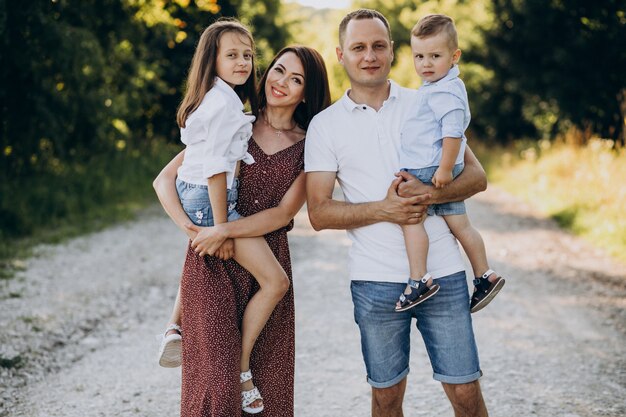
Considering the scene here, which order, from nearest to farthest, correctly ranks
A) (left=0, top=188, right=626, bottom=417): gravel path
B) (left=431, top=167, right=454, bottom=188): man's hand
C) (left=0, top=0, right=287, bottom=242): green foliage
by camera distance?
1. (left=431, top=167, right=454, bottom=188): man's hand
2. (left=0, top=188, right=626, bottom=417): gravel path
3. (left=0, top=0, right=287, bottom=242): green foliage

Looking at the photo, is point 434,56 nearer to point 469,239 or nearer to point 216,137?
point 469,239

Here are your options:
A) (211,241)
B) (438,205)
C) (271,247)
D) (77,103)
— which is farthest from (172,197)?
(77,103)

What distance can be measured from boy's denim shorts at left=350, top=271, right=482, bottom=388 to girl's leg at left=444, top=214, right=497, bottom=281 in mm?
196

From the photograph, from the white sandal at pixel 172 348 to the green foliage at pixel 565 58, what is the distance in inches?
393

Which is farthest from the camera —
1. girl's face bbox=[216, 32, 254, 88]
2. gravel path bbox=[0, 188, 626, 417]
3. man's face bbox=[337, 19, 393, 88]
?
gravel path bbox=[0, 188, 626, 417]

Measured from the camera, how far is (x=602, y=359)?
5391 mm

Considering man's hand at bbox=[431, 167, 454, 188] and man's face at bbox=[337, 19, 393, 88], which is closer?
man's hand at bbox=[431, 167, 454, 188]

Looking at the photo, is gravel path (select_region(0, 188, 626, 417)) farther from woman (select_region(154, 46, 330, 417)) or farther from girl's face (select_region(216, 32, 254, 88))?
girl's face (select_region(216, 32, 254, 88))

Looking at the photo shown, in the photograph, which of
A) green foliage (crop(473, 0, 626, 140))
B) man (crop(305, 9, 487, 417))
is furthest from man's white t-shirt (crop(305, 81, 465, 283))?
green foliage (crop(473, 0, 626, 140))

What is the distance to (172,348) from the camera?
11.5 feet

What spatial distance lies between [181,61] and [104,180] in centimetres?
542

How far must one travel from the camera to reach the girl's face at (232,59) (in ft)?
11.2

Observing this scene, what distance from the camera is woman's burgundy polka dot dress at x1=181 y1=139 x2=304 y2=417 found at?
3.23 metres

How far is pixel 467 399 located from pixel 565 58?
12.7 meters
